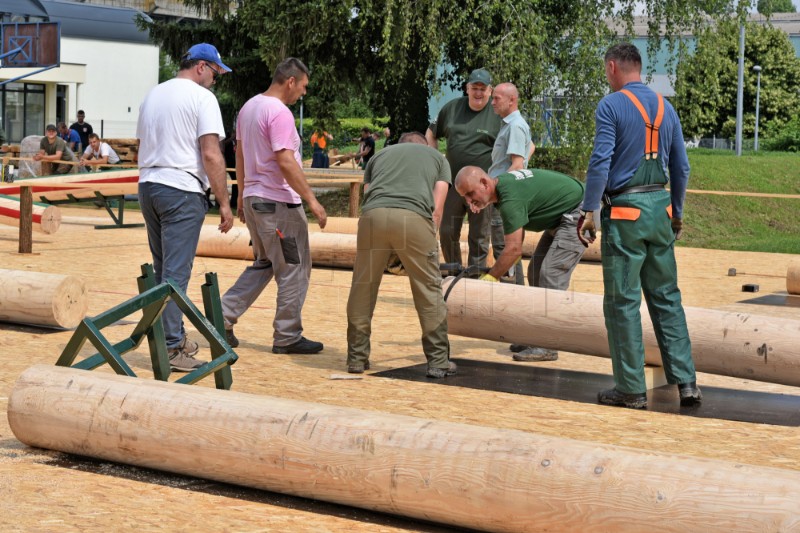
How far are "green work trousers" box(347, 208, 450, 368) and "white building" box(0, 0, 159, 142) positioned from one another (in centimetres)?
4518

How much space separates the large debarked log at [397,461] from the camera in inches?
165

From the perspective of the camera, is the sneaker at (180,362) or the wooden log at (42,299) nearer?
the sneaker at (180,362)

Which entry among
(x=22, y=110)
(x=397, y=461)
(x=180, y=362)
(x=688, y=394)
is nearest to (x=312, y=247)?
(x=180, y=362)

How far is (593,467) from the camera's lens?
439 centimetres

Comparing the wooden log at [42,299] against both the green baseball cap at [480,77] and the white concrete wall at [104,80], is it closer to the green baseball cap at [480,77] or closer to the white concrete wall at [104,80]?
the green baseball cap at [480,77]

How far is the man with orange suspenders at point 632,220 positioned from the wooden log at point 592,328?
1.29 feet

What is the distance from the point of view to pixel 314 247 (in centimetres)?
1497

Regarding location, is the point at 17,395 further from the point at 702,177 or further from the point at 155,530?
the point at 702,177

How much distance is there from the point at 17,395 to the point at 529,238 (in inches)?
443

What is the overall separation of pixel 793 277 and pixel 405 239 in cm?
705

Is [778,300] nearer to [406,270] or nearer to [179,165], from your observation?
[406,270]

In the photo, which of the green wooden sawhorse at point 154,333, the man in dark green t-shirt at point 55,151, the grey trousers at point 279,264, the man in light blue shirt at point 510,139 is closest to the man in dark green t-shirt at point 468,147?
the man in light blue shirt at point 510,139

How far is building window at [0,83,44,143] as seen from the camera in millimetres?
51688

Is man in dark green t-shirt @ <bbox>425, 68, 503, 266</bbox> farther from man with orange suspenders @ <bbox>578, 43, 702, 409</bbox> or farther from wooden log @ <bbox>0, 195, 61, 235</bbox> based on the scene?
wooden log @ <bbox>0, 195, 61, 235</bbox>
